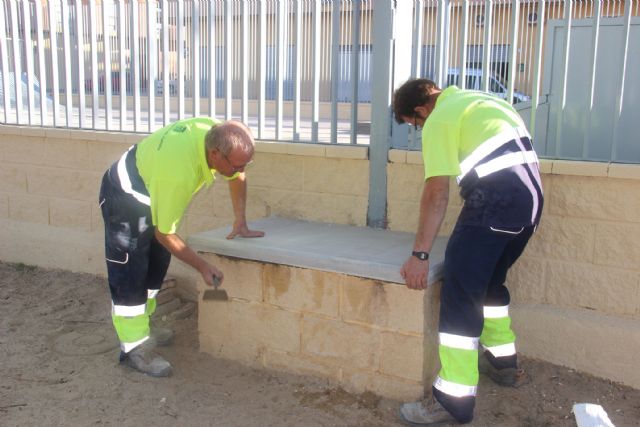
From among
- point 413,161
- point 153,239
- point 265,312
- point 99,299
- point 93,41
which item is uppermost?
point 93,41

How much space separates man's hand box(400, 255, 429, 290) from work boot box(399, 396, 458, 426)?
63 centimetres

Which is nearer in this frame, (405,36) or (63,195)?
(405,36)

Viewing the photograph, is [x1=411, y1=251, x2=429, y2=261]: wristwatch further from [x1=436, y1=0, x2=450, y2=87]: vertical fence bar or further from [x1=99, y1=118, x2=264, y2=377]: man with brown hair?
[x1=436, y1=0, x2=450, y2=87]: vertical fence bar

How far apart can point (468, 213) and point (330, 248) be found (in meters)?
0.95

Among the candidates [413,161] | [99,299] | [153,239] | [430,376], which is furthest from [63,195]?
[430,376]

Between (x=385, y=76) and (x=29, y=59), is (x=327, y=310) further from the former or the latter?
(x=29, y=59)

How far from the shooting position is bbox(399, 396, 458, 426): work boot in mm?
3451

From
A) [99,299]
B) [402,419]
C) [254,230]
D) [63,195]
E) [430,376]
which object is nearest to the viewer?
[402,419]

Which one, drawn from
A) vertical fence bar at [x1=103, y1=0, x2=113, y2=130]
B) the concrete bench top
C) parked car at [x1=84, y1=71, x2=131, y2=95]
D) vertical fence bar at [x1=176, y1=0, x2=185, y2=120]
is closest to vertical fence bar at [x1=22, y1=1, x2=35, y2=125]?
parked car at [x1=84, y1=71, x2=131, y2=95]

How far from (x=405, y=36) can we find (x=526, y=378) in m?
2.29

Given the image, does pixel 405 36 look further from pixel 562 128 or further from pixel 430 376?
pixel 430 376

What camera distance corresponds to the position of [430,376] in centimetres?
377

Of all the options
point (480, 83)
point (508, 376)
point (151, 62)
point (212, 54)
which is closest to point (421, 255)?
point (508, 376)

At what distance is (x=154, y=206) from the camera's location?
362 centimetres
